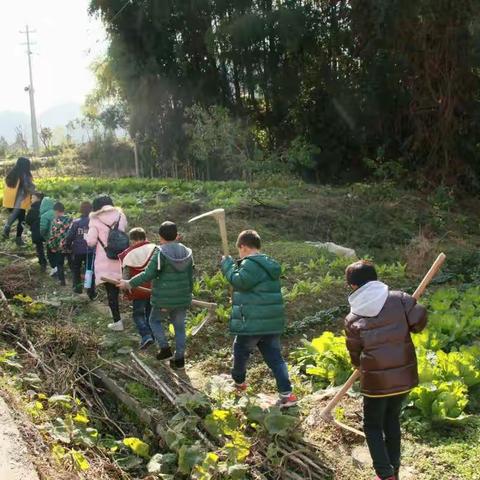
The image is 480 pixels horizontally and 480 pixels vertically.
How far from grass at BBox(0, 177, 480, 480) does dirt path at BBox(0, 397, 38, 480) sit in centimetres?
134

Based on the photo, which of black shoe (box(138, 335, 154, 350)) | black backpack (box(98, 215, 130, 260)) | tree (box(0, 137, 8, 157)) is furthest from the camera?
tree (box(0, 137, 8, 157))

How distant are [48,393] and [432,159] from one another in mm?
15915

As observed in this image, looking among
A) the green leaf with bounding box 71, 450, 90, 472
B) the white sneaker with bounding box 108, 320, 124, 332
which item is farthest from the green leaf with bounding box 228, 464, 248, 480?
the white sneaker with bounding box 108, 320, 124, 332

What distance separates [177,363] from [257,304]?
1.40 meters

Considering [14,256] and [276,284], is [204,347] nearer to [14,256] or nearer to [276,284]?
[276,284]

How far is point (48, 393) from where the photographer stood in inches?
194

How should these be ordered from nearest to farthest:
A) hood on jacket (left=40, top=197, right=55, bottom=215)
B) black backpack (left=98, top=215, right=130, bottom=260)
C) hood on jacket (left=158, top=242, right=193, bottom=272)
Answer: hood on jacket (left=158, top=242, right=193, bottom=272), black backpack (left=98, top=215, right=130, bottom=260), hood on jacket (left=40, top=197, right=55, bottom=215)

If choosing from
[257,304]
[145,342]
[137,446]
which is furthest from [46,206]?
[137,446]

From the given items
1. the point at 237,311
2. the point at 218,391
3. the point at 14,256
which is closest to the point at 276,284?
the point at 237,311

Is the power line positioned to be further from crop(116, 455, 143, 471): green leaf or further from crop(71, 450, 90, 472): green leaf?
crop(71, 450, 90, 472): green leaf

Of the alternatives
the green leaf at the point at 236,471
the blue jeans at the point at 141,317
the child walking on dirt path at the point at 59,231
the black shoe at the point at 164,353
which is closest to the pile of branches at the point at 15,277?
the child walking on dirt path at the point at 59,231

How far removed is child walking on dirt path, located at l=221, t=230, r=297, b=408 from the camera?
461cm

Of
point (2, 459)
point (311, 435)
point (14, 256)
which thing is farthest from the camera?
point (14, 256)

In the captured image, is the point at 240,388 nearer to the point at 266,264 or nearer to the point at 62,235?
the point at 266,264
